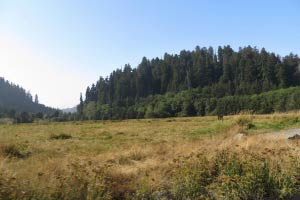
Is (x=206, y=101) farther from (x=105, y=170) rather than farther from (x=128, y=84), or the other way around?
(x=105, y=170)

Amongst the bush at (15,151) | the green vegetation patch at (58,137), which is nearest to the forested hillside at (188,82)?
the green vegetation patch at (58,137)

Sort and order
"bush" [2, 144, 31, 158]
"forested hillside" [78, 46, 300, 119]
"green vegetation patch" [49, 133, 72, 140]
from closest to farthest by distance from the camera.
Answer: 1. "bush" [2, 144, 31, 158]
2. "green vegetation patch" [49, 133, 72, 140]
3. "forested hillside" [78, 46, 300, 119]

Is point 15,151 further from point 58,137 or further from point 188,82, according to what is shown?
point 188,82

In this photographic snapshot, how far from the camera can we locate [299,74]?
13212 cm

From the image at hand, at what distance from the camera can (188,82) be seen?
155500mm

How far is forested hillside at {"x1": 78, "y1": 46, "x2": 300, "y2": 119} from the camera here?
422 ft

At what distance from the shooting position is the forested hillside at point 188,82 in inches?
5069

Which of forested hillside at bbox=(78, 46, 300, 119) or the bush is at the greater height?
forested hillside at bbox=(78, 46, 300, 119)

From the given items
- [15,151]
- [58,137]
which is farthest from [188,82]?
[15,151]

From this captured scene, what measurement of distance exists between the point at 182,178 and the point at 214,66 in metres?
156

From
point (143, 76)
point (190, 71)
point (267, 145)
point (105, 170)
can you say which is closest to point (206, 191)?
point (105, 170)

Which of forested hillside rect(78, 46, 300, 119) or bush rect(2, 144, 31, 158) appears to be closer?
bush rect(2, 144, 31, 158)

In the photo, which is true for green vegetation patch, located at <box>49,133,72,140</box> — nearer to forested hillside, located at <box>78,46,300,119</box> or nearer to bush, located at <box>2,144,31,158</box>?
bush, located at <box>2,144,31,158</box>

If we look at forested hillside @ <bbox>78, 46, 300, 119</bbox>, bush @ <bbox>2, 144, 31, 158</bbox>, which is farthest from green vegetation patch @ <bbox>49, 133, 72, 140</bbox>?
forested hillside @ <bbox>78, 46, 300, 119</bbox>
